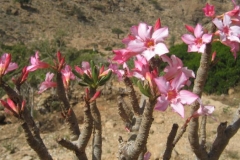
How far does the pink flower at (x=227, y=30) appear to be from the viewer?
3.22 feet

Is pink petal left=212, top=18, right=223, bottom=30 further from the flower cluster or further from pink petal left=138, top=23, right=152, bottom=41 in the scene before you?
pink petal left=138, top=23, right=152, bottom=41

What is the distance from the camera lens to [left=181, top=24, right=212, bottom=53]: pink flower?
3.25ft

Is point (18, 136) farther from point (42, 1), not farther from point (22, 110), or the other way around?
point (42, 1)

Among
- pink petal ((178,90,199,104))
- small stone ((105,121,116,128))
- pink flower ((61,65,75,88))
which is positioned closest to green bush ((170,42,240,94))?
small stone ((105,121,116,128))

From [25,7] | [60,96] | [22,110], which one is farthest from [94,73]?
[25,7]

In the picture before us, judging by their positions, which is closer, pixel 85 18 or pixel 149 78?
pixel 149 78

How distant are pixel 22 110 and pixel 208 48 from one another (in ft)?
2.09

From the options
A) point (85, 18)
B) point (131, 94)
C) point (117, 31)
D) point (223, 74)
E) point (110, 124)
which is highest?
point (131, 94)

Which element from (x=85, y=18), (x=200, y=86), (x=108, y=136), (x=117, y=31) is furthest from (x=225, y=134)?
(x=85, y=18)

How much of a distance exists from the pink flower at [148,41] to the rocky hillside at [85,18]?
19.3 meters

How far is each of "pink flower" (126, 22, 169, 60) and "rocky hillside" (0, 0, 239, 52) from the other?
63.5 ft

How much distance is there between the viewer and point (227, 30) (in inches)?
39.0

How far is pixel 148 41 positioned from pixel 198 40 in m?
0.19

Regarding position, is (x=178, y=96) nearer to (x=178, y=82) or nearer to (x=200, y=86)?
(x=178, y=82)
